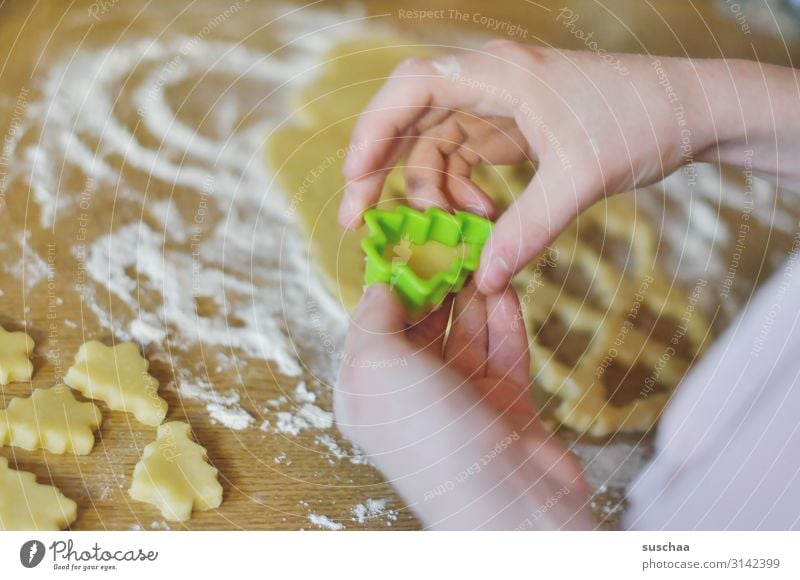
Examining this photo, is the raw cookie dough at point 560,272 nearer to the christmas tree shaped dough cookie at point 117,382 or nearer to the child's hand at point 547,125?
the child's hand at point 547,125

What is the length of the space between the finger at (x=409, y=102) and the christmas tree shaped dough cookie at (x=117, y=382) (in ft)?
0.61

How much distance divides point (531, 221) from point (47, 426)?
33cm

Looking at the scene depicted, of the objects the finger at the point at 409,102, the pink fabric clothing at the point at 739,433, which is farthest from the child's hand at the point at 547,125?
the pink fabric clothing at the point at 739,433

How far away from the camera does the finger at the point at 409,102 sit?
494 millimetres

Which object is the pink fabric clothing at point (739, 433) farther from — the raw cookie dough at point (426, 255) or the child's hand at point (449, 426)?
the raw cookie dough at point (426, 255)

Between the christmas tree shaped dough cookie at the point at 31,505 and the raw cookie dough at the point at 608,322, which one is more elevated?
the raw cookie dough at the point at 608,322

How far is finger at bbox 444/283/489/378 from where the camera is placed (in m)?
0.51

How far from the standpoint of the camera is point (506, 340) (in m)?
0.53

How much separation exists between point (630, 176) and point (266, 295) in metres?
0.27

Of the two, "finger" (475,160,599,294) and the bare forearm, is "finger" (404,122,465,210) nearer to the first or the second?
"finger" (475,160,599,294)

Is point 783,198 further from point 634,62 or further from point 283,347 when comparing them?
point 283,347

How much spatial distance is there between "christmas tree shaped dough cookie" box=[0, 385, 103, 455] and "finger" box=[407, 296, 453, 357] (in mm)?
217

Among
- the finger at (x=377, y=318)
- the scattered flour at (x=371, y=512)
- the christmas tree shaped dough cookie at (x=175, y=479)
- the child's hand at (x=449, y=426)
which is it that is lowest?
the christmas tree shaped dough cookie at (x=175, y=479)

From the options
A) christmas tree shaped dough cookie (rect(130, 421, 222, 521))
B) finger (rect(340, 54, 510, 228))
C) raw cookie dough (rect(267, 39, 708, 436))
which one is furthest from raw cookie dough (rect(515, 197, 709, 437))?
christmas tree shaped dough cookie (rect(130, 421, 222, 521))
